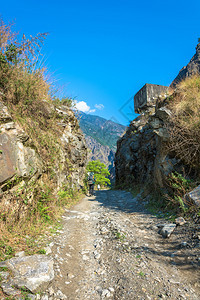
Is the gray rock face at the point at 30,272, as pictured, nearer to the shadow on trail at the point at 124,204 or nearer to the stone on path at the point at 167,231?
the stone on path at the point at 167,231

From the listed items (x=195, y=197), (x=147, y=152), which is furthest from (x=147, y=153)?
(x=195, y=197)

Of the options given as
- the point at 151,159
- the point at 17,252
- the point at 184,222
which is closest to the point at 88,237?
the point at 17,252

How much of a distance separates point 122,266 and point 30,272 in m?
1.81

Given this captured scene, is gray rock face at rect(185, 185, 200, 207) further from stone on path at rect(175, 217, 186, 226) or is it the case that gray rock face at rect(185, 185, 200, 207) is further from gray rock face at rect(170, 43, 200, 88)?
gray rock face at rect(170, 43, 200, 88)

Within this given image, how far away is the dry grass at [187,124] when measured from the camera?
659 centimetres

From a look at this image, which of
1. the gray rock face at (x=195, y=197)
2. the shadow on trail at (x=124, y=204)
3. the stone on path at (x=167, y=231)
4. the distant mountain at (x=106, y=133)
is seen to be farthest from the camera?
the distant mountain at (x=106, y=133)

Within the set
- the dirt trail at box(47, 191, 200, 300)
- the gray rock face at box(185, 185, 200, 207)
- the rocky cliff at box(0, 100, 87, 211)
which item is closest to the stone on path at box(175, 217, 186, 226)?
the dirt trail at box(47, 191, 200, 300)

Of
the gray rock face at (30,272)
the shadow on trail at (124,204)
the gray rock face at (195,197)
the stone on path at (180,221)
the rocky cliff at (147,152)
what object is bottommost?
the shadow on trail at (124,204)

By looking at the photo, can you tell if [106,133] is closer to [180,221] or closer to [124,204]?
[124,204]

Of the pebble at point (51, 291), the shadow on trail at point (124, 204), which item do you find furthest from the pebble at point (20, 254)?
the shadow on trail at point (124, 204)

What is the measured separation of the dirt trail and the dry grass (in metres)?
3.54

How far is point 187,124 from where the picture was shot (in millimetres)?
6836

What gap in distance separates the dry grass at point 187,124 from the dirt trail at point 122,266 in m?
3.54

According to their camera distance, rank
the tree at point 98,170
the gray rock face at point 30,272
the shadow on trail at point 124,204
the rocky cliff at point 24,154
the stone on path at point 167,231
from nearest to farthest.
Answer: the gray rock face at point 30,272, the rocky cliff at point 24,154, the stone on path at point 167,231, the shadow on trail at point 124,204, the tree at point 98,170
